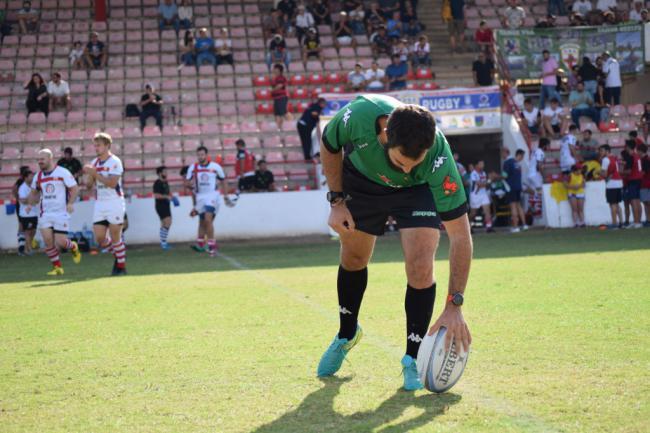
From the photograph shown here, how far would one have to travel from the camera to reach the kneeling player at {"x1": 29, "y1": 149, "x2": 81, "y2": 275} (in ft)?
52.3

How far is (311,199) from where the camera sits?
23.5 metres

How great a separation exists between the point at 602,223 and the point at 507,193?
2.52m

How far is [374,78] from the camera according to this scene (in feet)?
88.7

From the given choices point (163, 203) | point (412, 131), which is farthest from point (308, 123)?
point (412, 131)

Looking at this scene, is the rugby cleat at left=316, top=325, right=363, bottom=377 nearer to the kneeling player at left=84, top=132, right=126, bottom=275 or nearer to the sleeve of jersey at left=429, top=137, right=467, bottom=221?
the sleeve of jersey at left=429, top=137, right=467, bottom=221

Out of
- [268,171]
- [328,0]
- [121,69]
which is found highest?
[328,0]

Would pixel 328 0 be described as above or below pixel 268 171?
above

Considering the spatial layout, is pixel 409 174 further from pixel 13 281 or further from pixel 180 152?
pixel 180 152

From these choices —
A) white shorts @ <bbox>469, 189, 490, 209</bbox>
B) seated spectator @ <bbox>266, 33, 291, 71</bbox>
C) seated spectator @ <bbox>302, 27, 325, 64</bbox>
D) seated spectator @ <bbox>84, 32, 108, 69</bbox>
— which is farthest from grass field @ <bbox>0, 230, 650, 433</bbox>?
seated spectator @ <bbox>302, 27, 325, 64</bbox>

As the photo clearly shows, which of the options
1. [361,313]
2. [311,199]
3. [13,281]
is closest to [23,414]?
[361,313]

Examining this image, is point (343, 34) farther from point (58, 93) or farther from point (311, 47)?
point (58, 93)

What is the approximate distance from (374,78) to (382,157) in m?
21.6

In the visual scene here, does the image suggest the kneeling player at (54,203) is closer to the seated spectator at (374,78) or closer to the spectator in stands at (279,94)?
the spectator in stands at (279,94)

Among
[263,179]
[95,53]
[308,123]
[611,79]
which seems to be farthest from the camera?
[95,53]
